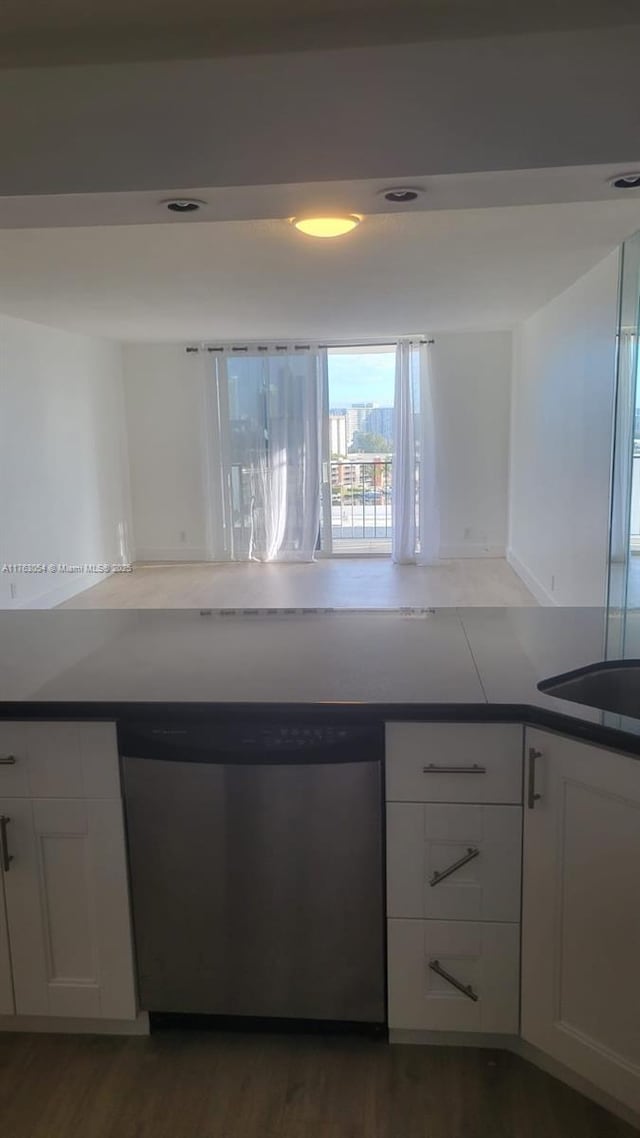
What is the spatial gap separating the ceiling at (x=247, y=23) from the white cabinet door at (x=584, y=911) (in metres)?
1.54

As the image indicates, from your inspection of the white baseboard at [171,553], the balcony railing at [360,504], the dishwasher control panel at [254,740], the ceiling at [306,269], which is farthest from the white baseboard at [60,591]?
the dishwasher control panel at [254,740]

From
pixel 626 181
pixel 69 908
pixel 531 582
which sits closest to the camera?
pixel 69 908

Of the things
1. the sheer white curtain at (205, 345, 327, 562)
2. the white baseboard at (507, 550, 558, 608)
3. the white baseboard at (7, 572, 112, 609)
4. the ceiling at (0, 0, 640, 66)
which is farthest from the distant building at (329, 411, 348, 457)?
the ceiling at (0, 0, 640, 66)

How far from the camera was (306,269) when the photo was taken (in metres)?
4.42

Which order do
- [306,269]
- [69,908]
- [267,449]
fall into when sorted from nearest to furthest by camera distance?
[69,908]
[306,269]
[267,449]

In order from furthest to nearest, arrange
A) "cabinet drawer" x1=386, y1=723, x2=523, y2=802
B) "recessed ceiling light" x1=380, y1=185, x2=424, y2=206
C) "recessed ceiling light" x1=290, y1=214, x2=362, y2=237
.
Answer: "recessed ceiling light" x1=290, y1=214, x2=362, y2=237, "recessed ceiling light" x1=380, y1=185, x2=424, y2=206, "cabinet drawer" x1=386, y1=723, x2=523, y2=802

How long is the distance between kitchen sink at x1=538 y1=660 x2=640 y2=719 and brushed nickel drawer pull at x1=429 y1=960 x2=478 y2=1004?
2.11 feet

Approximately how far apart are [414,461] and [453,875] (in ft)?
22.5

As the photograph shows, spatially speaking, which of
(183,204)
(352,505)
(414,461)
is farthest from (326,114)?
(352,505)

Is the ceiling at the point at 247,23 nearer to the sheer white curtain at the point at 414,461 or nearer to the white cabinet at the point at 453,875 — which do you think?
the white cabinet at the point at 453,875

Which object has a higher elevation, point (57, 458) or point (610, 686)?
point (57, 458)

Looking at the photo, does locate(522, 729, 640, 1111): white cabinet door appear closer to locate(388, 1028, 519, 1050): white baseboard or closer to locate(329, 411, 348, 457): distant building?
locate(388, 1028, 519, 1050): white baseboard

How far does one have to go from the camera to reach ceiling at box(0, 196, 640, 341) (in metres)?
3.45
